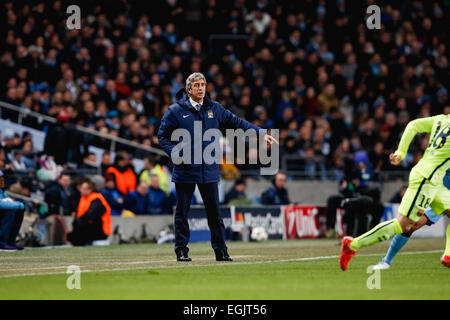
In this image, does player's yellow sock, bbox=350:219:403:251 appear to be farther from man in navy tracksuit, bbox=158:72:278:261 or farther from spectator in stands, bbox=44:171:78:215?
spectator in stands, bbox=44:171:78:215

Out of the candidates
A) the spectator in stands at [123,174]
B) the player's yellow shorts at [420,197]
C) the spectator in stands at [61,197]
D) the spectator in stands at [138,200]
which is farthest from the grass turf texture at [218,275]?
the spectator in stands at [123,174]

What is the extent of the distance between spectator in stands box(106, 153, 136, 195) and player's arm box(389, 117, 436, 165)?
10.4 metres

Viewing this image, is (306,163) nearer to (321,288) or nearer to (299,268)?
(299,268)

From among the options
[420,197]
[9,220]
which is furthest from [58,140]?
[420,197]

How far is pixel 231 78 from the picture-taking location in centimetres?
2728

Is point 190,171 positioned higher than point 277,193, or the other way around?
point 190,171

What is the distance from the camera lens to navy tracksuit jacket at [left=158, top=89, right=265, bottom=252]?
13.0m

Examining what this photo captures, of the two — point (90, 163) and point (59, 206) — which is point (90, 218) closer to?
point (59, 206)

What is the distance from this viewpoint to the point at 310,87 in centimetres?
2809

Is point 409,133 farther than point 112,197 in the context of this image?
No

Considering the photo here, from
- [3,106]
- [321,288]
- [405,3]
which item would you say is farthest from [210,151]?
[405,3]

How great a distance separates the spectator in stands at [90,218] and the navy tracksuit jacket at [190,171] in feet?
18.1

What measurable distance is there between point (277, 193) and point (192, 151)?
972 cm

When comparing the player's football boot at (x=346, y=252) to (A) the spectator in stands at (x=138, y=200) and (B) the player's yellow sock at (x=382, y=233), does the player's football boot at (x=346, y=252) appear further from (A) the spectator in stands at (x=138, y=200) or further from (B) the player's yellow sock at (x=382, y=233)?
(A) the spectator in stands at (x=138, y=200)
